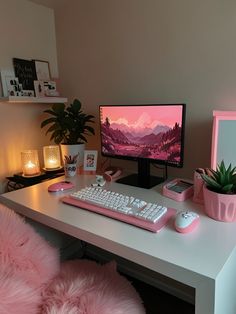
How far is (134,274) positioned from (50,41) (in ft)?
6.01

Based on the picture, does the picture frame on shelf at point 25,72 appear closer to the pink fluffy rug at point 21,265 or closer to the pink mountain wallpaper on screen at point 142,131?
the pink mountain wallpaper on screen at point 142,131

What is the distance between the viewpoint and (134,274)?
5.41ft

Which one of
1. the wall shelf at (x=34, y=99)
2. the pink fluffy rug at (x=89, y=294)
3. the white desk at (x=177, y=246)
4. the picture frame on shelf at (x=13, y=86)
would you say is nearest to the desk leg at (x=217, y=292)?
the white desk at (x=177, y=246)

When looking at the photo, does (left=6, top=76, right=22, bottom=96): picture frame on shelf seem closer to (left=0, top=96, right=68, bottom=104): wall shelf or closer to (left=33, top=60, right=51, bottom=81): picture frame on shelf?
(left=0, top=96, right=68, bottom=104): wall shelf

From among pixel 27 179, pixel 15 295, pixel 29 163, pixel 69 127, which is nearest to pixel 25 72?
pixel 69 127

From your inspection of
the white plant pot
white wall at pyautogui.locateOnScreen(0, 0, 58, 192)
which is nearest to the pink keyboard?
the white plant pot

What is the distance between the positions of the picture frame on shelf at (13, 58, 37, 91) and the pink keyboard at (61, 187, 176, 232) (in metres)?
0.99

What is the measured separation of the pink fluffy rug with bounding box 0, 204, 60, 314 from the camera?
748 millimetres

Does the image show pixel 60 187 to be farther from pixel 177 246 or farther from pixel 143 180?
pixel 177 246

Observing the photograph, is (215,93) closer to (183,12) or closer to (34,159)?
(183,12)

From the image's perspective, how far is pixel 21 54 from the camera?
1.70m

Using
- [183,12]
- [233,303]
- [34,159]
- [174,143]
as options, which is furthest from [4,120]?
[233,303]

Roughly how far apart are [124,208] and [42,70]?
53.6 inches

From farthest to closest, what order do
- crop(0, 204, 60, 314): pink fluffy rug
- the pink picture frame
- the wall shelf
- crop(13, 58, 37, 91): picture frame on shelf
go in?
crop(13, 58, 37, 91): picture frame on shelf, the wall shelf, the pink picture frame, crop(0, 204, 60, 314): pink fluffy rug
